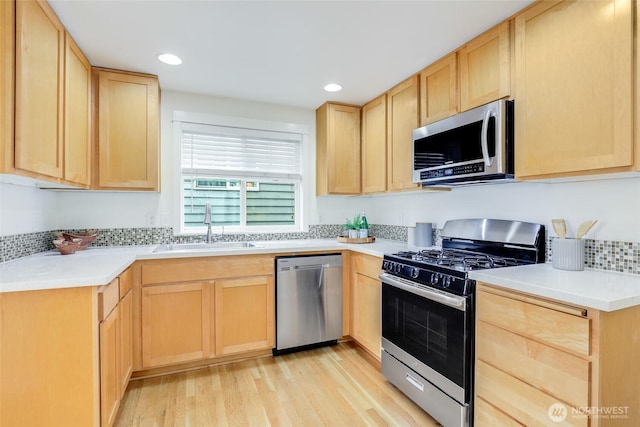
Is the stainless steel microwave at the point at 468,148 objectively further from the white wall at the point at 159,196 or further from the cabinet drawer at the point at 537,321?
the white wall at the point at 159,196

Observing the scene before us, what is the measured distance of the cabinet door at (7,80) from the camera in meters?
1.40

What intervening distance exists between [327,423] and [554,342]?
4.26 ft

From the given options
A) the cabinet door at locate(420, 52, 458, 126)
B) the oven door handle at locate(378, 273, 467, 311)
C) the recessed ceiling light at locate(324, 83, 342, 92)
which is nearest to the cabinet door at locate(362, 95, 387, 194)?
the recessed ceiling light at locate(324, 83, 342, 92)

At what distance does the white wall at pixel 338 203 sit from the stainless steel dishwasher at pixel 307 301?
0.79m

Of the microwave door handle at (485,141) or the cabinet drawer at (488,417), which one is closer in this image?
the cabinet drawer at (488,417)

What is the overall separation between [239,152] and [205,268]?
1289 mm

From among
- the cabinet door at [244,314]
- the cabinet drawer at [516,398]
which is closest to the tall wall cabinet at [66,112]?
the cabinet door at [244,314]

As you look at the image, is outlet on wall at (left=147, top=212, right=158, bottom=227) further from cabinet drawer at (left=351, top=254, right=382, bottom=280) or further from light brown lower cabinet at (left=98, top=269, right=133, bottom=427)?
cabinet drawer at (left=351, top=254, right=382, bottom=280)

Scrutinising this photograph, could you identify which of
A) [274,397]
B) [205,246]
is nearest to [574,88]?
[274,397]

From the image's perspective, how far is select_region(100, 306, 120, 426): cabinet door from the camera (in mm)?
1598

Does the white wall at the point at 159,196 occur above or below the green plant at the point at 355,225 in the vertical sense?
above

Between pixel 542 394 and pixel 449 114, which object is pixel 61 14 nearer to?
pixel 449 114

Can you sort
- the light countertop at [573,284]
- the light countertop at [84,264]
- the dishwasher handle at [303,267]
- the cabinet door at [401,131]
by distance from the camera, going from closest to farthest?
the light countertop at [573,284]
the light countertop at [84,264]
the cabinet door at [401,131]
the dishwasher handle at [303,267]

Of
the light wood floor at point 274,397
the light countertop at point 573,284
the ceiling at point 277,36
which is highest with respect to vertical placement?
the ceiling at point 277,36
